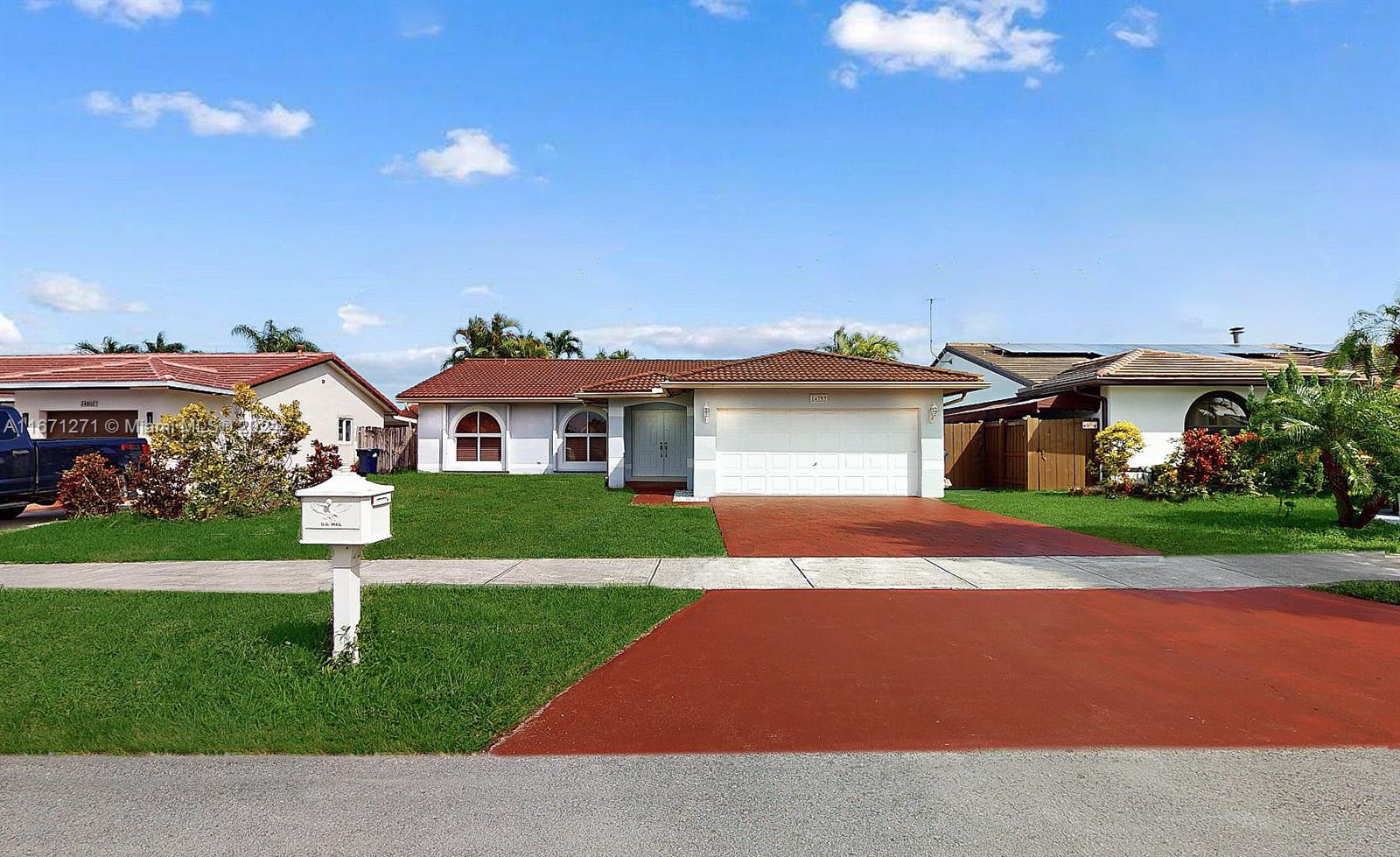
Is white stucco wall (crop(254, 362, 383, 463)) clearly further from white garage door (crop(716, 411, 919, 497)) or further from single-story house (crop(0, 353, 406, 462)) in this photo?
white garage door (crop(716, 411, 919, 497))

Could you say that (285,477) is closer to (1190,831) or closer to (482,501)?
(482,501)

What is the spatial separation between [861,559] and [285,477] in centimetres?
1068

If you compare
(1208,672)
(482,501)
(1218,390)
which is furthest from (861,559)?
(1218,390)

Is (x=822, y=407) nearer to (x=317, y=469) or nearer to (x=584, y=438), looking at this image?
(x=584, y=438)

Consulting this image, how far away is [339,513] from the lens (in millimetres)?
4941

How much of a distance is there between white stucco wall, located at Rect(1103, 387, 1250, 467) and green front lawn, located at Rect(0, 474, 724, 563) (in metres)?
11.3

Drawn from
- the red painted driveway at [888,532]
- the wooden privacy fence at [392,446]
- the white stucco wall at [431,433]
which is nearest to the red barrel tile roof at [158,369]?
the wooden privacy fence at [392,446]

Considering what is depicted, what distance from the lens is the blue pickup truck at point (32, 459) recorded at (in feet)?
43.0

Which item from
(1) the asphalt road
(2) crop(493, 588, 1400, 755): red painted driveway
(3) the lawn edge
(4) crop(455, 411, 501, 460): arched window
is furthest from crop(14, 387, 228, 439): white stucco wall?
(1) the asphalt road

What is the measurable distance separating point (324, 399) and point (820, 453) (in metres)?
15.4

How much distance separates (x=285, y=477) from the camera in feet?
46.9

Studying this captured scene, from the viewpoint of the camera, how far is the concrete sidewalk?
824 cm

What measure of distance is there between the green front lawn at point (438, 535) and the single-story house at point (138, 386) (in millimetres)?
5839

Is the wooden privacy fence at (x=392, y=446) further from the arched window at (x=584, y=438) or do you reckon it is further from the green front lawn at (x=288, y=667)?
the green front lawn at (x=288, y=667)
